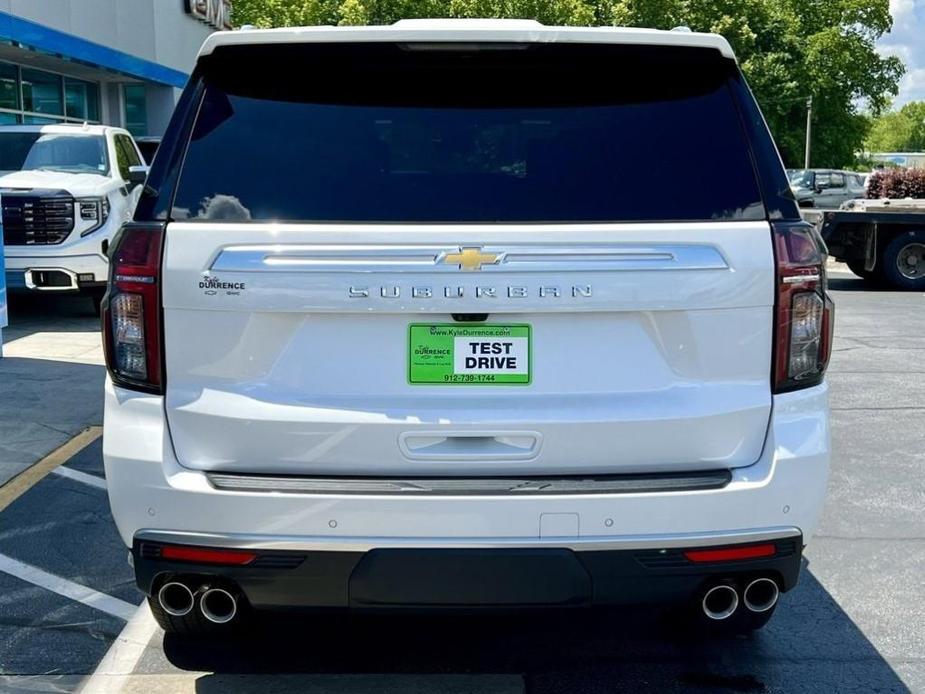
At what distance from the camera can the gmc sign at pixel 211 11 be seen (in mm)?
31180

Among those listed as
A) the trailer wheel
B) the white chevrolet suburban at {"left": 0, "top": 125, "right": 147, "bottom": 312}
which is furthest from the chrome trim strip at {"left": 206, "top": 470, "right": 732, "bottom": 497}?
the trailer wheel

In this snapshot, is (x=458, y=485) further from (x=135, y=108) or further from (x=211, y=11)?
(x=211, y=11)

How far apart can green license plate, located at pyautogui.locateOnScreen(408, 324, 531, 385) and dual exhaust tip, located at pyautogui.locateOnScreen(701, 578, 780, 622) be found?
92 cm

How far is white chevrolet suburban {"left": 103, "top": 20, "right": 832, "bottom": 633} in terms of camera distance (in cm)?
303

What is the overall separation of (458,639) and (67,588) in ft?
5.50

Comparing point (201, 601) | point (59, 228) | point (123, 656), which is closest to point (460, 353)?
point (201, 601)

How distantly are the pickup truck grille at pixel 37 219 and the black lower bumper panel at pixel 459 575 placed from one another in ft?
31.2

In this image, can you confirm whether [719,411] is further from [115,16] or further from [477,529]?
[115,16]

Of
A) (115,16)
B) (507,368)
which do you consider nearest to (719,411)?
(507,368)

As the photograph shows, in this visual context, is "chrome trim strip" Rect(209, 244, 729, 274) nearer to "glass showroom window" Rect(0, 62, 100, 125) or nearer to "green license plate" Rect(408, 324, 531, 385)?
"green license plate" Rect(408, 324, 531, 385)

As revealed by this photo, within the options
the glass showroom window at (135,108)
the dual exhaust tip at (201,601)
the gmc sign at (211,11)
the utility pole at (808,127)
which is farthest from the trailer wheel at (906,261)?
the utility pole at (808,127)

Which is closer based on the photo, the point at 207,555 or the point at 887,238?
the point at 207,555

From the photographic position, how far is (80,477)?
20.3 feet

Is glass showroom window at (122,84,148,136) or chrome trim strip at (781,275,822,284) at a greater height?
glass showroom window at (122,84,148,136)
